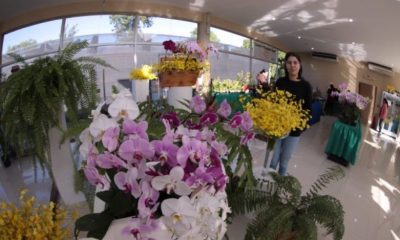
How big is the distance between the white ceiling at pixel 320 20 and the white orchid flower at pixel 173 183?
56.8 inches

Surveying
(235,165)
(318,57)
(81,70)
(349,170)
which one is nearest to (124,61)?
(81,70)

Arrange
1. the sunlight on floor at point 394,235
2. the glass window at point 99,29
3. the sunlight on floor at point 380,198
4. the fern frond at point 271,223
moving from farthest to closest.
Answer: the sunlight on floor at point 380,198
the sunlight on floor at point 394,235
the glass window at point 99,29
the fern frond at point 271,223

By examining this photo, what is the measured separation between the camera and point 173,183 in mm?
404

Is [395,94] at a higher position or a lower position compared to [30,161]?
higher

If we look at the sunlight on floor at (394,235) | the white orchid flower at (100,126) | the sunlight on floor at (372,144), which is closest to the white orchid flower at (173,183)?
the white orchid flower at (100,126)

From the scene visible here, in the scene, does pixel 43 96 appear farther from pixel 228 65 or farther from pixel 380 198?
pixel 380 198

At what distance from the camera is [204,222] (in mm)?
434

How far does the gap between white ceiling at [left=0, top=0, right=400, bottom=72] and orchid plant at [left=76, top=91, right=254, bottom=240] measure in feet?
4.62

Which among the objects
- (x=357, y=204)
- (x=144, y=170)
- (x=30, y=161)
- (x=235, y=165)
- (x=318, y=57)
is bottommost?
(x=357, y=204)

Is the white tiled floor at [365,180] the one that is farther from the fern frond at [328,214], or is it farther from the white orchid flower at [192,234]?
the white orchid flower at [192,234]

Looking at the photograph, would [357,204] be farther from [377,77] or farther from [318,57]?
[318,57]

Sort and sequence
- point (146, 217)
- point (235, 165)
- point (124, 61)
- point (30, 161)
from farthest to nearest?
point (124, 61) → point (30, 161) → point (235, 165) → point (146, 217)

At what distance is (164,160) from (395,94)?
1.94 meters

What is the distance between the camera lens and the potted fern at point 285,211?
1213mm
